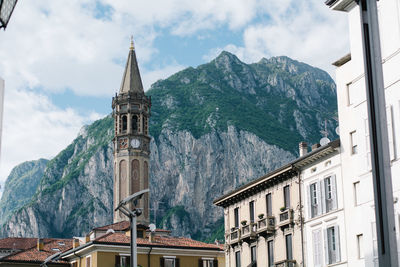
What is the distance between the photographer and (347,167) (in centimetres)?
4028

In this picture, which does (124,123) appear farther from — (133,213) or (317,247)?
(133,213)

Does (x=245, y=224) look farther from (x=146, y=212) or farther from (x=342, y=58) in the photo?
(x=146, y=212)

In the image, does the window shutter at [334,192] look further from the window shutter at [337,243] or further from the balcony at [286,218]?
the balcony at [286,218]

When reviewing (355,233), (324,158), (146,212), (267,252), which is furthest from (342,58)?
(146,212)

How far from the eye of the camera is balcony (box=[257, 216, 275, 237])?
47.5 meters

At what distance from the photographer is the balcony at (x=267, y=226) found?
4753cm

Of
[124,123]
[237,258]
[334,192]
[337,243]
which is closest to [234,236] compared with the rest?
[237,258]

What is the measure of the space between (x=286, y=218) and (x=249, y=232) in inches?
178

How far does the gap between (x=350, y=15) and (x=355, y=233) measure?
1303 cm

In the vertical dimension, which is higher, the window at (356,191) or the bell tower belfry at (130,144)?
the bell tower belfry at (130,144)

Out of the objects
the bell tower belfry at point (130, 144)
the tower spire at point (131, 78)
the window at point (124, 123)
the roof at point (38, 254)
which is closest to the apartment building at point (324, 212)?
the roof at point (38, 254)

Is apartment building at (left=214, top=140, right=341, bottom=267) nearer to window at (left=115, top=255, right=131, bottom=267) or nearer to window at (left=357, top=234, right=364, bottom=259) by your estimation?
window at (left=357, top=234, right=364, bottom=259)

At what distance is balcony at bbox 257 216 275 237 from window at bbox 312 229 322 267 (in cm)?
485

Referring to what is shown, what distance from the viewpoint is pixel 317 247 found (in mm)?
42375
